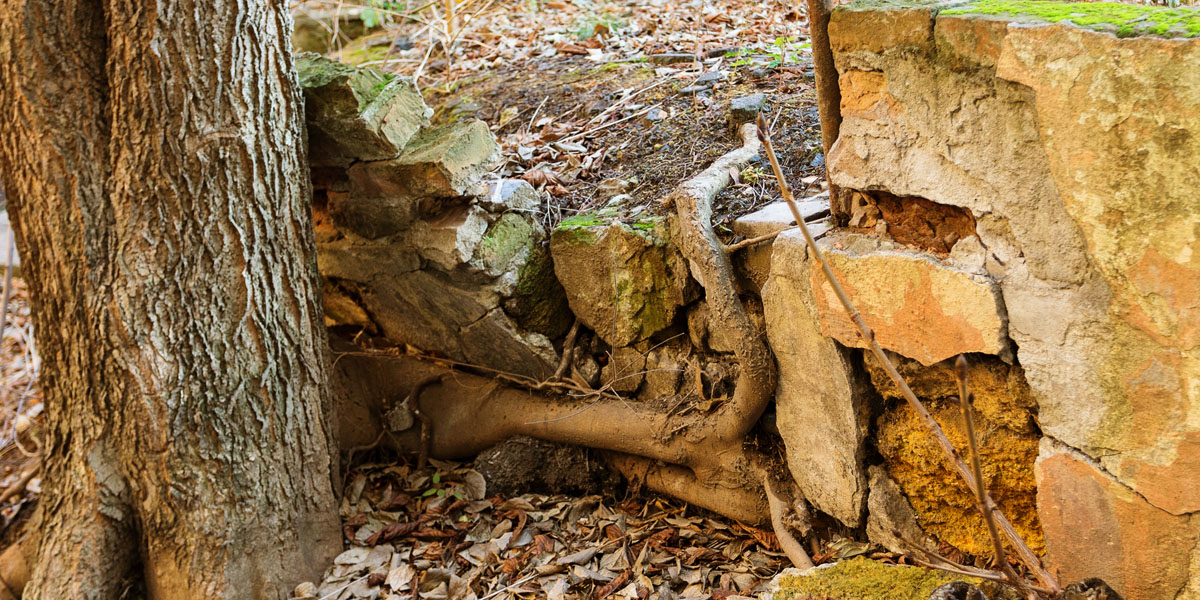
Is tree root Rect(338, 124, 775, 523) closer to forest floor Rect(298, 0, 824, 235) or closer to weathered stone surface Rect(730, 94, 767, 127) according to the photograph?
weathered stone surface Rect(730, 94, 767, 127)

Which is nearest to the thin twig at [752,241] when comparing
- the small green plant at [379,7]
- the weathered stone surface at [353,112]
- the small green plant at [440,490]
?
the weathered stone surface at [353,112]

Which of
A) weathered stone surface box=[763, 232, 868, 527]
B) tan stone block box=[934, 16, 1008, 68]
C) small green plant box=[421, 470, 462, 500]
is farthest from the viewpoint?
small green plant box=[421, 470, 462, 500]

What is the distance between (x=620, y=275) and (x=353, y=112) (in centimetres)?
115

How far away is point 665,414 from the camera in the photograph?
10.7 ft

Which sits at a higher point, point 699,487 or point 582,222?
point 582,222

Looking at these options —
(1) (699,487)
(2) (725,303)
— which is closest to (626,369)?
(1) (699,487)

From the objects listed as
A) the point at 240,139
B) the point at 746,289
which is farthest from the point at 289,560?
the point at 746,289

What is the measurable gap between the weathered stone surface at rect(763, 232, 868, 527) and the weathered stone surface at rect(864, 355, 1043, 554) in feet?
0.31

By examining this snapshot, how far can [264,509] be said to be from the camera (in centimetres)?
315

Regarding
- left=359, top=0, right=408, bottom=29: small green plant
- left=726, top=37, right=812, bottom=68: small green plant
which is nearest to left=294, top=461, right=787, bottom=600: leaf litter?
left=726, top=37, right=812, bottom=68: small green plant

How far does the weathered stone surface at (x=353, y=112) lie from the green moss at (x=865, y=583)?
6.89 ft

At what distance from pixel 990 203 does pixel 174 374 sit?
252cm

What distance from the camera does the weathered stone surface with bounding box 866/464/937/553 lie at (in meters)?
2.67

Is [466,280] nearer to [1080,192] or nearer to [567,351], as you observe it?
[567,351]
